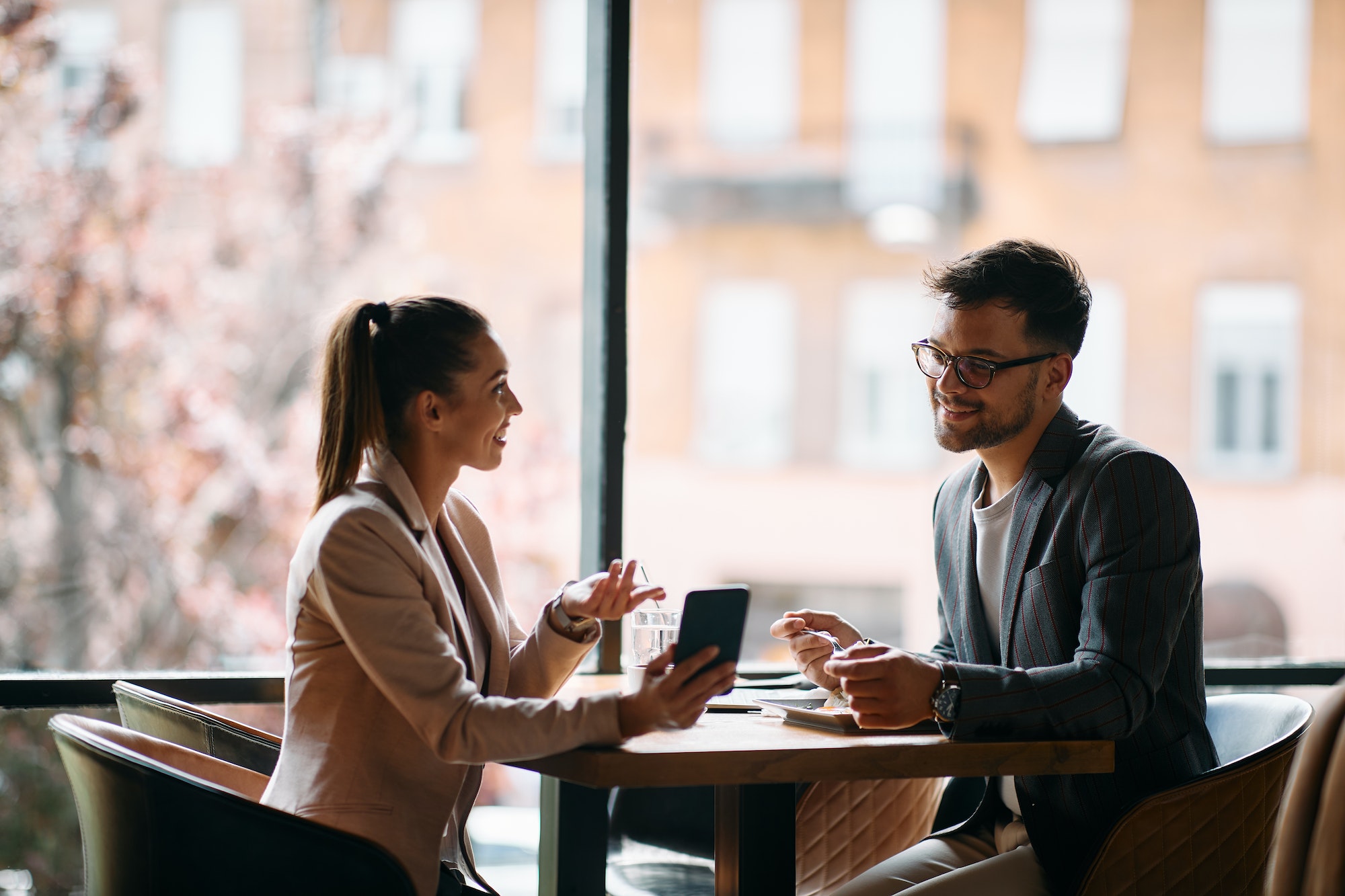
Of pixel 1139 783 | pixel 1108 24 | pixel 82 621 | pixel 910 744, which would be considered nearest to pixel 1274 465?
pixel 1108 24

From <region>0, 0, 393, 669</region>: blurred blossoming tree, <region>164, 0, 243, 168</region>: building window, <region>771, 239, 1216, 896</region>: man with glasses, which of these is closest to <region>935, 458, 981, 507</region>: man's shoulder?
<region>771, 239, 1216, 896</region>: man with glasses

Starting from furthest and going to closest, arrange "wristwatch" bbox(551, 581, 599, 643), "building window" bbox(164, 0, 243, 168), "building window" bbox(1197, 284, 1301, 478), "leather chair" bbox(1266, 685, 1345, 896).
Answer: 1. "building window" bbox(1197, 284, 1301, 478)
2. "building window" bbox(164, 0, 243, 168)
3. "wristwatch" bbox(551, 581, 599, 643)
4. "leather chair" bbox(1266, 685, 1345, 896)

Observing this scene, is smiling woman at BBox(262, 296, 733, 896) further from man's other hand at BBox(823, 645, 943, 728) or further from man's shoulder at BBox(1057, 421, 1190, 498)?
man's shoulder at BBox(1057, 421, 1190, 498)

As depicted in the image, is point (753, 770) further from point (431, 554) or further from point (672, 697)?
point (431, 554)

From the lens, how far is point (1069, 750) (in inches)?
62.2

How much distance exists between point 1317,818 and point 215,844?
4.16 ft

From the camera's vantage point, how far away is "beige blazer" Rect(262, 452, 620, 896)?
4.81ft

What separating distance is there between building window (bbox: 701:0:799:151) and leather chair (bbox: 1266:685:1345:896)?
529 cm

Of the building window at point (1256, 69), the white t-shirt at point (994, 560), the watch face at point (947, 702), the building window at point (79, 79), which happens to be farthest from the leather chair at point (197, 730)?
the building window at point (1256, 69)

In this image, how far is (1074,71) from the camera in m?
5.64

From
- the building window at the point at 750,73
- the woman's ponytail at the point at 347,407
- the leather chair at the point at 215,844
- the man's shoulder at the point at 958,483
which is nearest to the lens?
the leather chair at the point at 215,844

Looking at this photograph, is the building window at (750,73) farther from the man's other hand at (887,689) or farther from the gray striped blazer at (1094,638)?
the man's other hand at (887,689)

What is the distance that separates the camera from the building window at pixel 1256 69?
4.77 m

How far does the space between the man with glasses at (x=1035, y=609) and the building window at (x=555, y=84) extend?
3.08m
